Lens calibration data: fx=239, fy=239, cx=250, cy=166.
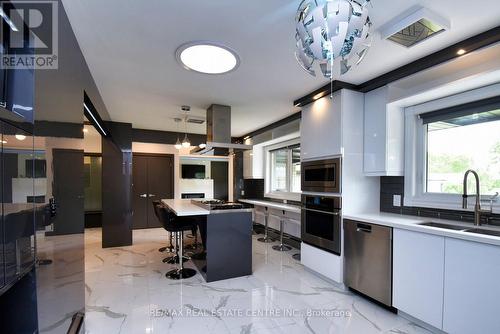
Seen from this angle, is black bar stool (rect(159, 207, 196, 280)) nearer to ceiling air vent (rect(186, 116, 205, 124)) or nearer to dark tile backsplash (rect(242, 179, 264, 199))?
ceiling air vent (rect(186, 116, 205, 124))

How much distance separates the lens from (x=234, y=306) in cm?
237

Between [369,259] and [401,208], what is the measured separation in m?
0.78

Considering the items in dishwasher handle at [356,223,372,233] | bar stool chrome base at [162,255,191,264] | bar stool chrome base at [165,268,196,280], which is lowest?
bar stool chrome base at [162,255,191,264]

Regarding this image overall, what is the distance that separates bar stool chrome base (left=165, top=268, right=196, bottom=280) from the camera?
3037 millimetres

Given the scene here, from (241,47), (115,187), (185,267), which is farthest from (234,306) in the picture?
(115,187)

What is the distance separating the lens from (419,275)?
2047 mm

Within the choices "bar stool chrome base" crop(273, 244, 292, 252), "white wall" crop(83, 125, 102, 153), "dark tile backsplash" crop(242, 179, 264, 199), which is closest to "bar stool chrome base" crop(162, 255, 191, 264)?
"bar stool chrome base" crop(273, 244, 292, 252)

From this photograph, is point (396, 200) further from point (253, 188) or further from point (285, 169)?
point (253, 188)

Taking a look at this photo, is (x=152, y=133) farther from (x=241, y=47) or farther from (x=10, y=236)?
(x=10, y=236)

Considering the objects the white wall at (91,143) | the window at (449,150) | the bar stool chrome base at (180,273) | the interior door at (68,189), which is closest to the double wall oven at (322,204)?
the window at (449,150)


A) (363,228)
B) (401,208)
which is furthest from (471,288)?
(401,208)

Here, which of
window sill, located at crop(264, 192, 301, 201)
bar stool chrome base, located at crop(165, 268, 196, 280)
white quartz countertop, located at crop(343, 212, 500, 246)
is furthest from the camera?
window sill, located at crop(264, 192, 301, 201)

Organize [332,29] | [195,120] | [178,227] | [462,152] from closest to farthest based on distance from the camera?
[332,29]
[462,152]
[178,227]
[195,120]

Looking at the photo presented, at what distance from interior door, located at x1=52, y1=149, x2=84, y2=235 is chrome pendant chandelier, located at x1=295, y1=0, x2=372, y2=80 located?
1467 mm
